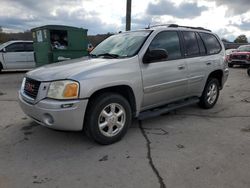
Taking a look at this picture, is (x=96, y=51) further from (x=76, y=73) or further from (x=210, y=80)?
(x=210, y=80)

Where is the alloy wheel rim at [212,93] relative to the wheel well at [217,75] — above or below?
below

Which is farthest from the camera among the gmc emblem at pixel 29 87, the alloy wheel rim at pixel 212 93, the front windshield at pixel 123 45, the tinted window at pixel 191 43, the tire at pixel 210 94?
the alloy wheel rim at pixel 212 93

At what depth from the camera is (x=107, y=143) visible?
386 centimetres

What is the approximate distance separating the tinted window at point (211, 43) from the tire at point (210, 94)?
672 millimetres

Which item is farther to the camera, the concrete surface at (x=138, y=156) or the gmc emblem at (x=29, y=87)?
the gmc emblem at (x=29, y=87)

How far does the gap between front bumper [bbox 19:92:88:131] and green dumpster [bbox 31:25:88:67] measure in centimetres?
603

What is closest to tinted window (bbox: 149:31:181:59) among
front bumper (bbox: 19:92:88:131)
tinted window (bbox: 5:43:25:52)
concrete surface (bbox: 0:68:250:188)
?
concrete surface (bbox: 0:68:250:188)

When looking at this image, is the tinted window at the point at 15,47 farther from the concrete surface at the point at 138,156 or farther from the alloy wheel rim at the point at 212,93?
the alloy wheel rim at the point at 212,93

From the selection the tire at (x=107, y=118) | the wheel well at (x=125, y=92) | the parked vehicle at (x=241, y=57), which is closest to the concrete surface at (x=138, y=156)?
the tire at (x=107, y=118)

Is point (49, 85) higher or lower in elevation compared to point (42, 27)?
lower

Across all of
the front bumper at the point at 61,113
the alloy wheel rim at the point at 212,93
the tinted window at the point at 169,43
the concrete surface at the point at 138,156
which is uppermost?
the tinted window at the point at 169,43

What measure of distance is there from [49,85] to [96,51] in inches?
69.1

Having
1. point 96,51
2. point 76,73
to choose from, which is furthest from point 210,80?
point 76,73

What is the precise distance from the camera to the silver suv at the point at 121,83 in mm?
3449
